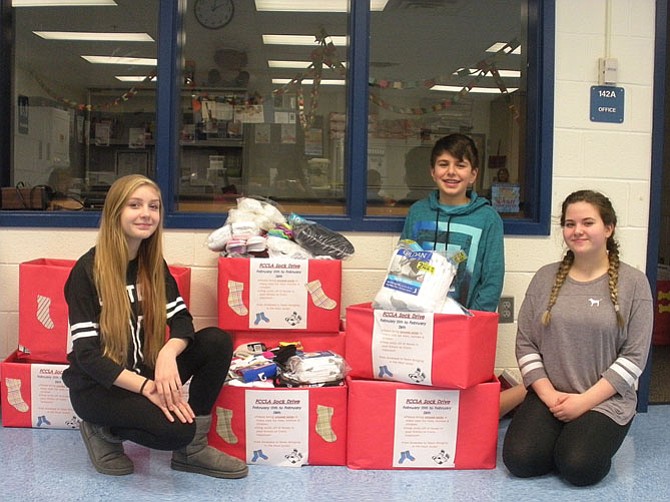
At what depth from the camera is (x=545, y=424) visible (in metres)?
2.26

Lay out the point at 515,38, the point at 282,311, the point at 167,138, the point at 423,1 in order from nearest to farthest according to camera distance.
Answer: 1. the point at 282,311
2. the point at 167,138
3. the point at 515,38
4. the point at 423,1

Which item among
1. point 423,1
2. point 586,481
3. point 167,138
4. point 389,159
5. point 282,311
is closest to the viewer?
point 586,481

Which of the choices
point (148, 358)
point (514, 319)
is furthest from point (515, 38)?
point (148, 358)

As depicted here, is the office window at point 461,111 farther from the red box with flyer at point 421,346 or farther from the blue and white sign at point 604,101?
the red box with flyer at point 421,346

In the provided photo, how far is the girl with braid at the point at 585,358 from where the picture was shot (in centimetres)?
218

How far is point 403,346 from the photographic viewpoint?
220cm

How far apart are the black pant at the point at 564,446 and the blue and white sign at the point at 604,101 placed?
137 cm

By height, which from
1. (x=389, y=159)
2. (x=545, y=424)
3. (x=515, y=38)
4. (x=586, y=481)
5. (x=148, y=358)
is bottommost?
(x=586, y=481)

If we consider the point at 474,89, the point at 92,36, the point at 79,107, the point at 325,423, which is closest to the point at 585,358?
the point at 325,423

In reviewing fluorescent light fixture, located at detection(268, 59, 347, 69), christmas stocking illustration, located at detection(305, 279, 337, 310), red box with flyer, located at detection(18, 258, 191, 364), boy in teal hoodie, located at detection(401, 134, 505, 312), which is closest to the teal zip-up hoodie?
boy in teal hoodie, located at detection(401, 134, 505, 312)

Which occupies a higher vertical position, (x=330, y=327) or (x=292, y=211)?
(x=292, y=211)

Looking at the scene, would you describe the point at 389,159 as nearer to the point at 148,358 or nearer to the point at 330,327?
the point at 330,327

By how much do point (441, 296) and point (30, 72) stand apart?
249 centimetres

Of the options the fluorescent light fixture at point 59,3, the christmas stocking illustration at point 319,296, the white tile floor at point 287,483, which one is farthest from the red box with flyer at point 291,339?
the fluorescent light fixture at point 59,3
